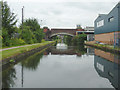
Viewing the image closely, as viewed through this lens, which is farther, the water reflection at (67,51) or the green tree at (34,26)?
the green tree at (34,26)

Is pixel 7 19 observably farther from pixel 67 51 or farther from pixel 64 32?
pixel 64 32

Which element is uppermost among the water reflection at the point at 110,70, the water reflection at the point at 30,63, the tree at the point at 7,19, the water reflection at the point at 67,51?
the tree at the point at 7,19

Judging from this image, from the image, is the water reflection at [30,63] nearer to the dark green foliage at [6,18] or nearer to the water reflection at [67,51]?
the water reflection at [67,51]

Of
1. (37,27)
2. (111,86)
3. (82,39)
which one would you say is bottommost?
(111,86)

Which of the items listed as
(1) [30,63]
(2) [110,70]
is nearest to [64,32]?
(1) [30,63]

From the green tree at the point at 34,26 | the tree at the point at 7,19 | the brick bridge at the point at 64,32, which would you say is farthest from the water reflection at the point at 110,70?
the brick bridge at the point at 64,32

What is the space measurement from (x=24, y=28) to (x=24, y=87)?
97.6 ft

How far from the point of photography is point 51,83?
612 cm

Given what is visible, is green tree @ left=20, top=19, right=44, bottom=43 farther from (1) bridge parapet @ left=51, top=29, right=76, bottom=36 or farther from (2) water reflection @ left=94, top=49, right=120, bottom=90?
(1) bridge parapet @ left=51, top=29, right=76, bottom=36

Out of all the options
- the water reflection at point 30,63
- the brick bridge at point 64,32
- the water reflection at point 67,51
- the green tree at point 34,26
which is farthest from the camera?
the brick bridge at point 64,32

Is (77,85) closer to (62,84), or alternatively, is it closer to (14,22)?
(62,84)

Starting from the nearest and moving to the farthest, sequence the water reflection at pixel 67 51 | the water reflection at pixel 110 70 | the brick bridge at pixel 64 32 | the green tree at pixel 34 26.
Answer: the water reflection at pixel 110 70 < the water reflection at pixel 67 51 < the green tree at pixel 34 26 < the brick bridge at pixel 64 32

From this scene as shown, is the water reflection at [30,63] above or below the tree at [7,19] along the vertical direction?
below

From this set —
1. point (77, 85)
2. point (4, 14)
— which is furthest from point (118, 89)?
point (4, 14)
